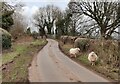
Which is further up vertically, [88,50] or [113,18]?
[113,18]

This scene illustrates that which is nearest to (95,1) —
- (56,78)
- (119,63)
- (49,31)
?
(119,63)

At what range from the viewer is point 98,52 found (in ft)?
75.1

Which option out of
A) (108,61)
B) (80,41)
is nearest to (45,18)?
(80,41)

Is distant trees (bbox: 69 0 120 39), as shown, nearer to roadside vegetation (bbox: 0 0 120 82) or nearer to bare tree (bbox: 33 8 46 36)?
roadside vegetation (bbox: 0 0 120 82)

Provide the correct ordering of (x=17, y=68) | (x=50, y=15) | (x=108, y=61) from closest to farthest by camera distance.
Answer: (x=17, y=68) < (x=108, y=61) < (x=50, y=15)

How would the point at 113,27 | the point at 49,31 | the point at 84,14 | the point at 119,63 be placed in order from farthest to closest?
the point at 49,31
the point at 84,14
the point at 113,27
the point at 119,63

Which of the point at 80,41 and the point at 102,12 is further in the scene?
the point at 102,12

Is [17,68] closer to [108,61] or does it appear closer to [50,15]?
[108,61]

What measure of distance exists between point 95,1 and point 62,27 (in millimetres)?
31557

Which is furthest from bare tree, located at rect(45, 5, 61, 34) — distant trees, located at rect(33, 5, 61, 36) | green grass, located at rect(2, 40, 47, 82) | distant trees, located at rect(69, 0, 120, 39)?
green grass, located at rect(2, 40, 47, 82)

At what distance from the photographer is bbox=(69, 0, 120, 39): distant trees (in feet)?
147

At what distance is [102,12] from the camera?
46.8 m

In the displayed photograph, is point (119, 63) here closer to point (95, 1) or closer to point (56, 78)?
point (56, 78)

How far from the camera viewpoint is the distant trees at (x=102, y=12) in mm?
44781
